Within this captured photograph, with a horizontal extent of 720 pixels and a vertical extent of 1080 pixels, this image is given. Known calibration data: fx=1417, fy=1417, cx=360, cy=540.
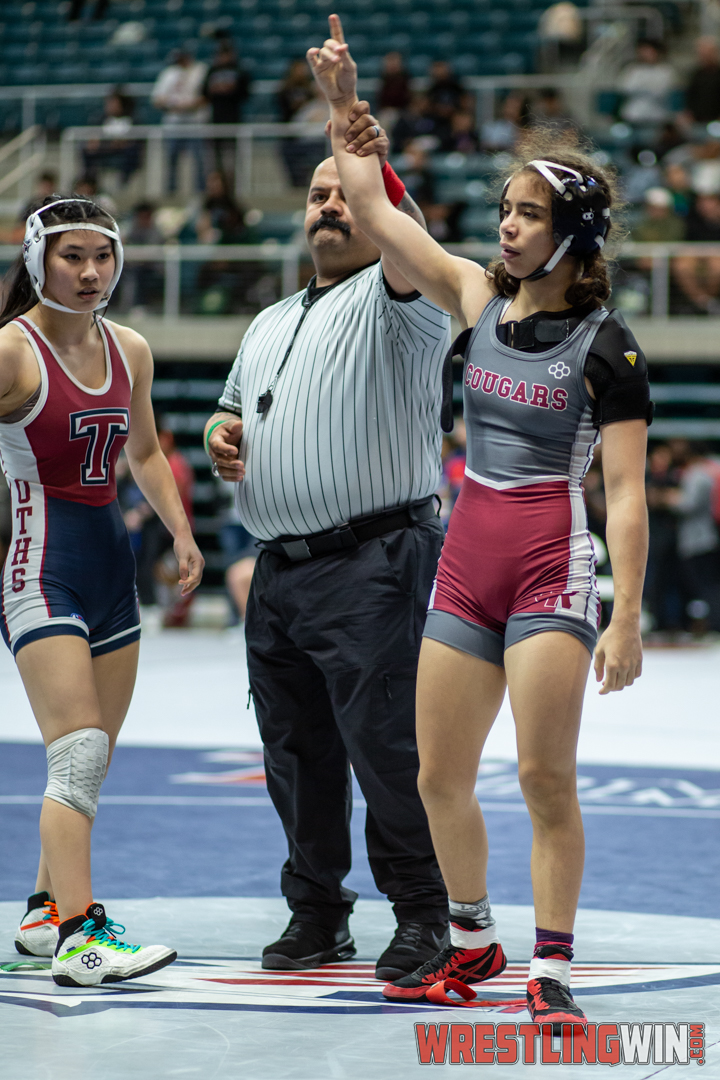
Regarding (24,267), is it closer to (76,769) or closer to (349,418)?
(349,418)

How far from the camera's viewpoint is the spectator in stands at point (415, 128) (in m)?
14.7

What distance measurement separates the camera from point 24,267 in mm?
3531

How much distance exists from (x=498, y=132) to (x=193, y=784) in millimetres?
9982

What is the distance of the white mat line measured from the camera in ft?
18.0

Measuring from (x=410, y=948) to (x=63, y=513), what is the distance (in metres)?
1.32

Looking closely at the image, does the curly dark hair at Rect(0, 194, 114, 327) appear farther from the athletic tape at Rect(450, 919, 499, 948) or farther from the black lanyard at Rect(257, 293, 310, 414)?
the athletic tape at Rect(450, 919, 499, 948)

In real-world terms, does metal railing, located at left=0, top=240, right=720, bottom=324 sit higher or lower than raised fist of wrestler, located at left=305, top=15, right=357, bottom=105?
lower

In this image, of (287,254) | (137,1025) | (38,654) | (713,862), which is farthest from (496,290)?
(287,254)

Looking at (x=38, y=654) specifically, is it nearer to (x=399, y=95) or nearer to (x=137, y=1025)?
(x=137, y=1025)

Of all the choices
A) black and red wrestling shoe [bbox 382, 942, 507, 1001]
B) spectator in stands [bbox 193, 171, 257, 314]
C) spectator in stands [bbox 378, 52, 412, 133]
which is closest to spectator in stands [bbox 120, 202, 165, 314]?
spectator in stands [bbox 193, 171, 257, 314]

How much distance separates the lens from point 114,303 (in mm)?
14016

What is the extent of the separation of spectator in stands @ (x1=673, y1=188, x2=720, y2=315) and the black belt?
9669 millimetres

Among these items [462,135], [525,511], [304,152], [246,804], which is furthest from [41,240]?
[462,135]

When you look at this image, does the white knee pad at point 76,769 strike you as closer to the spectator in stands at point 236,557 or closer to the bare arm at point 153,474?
the bare arm at point 153,474
